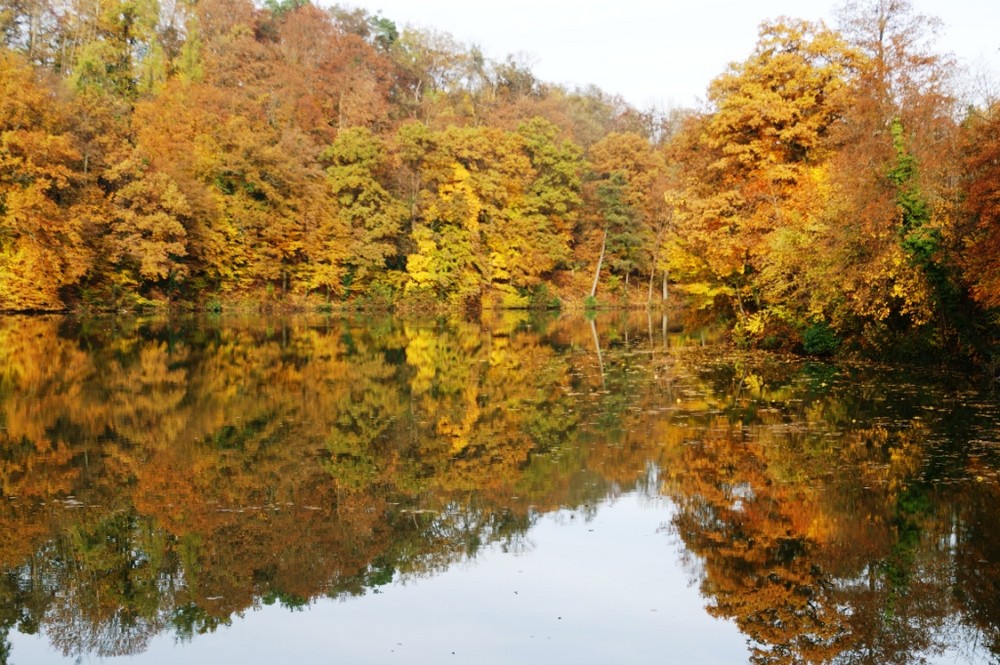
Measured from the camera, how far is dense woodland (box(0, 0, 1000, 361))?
2147cm

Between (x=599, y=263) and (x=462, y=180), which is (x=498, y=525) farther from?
(x=599, y=263)

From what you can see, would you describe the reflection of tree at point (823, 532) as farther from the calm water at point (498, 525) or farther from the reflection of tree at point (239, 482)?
the reflection of tree at point (239, 482)

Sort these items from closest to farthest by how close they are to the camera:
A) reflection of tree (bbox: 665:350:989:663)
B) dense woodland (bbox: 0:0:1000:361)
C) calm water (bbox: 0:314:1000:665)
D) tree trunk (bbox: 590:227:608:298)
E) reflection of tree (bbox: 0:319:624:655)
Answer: reflection of tree (bbox: 665:350:989:663) < calm water (bbox: 0:314:1000:665) < reflection of tree (bbox: 0:319:624:655) < dense woodland (bbox: 0:0:1000:361) < tree trunk (bbox: 590:227:608:298)

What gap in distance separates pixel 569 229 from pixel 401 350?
126 ft

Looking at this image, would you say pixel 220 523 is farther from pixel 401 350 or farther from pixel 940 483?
pixel 401 350

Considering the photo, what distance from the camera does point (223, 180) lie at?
51.7 meters

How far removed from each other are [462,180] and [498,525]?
48.9 metres

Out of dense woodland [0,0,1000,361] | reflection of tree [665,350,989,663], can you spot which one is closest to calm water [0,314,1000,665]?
reflection of tree [665,350,989,663]

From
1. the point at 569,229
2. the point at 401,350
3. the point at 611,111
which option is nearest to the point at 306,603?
the point at 401,350

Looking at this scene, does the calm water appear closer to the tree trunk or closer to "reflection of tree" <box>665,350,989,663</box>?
"reflection of tree" <box>665,350,989,663</box>

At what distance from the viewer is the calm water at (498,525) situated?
6852mm

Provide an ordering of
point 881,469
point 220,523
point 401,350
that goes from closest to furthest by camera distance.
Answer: point 220,523
point 881,469
point 401,350

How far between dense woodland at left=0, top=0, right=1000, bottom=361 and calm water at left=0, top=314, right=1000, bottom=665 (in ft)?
17.4

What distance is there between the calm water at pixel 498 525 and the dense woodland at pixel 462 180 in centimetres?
530
